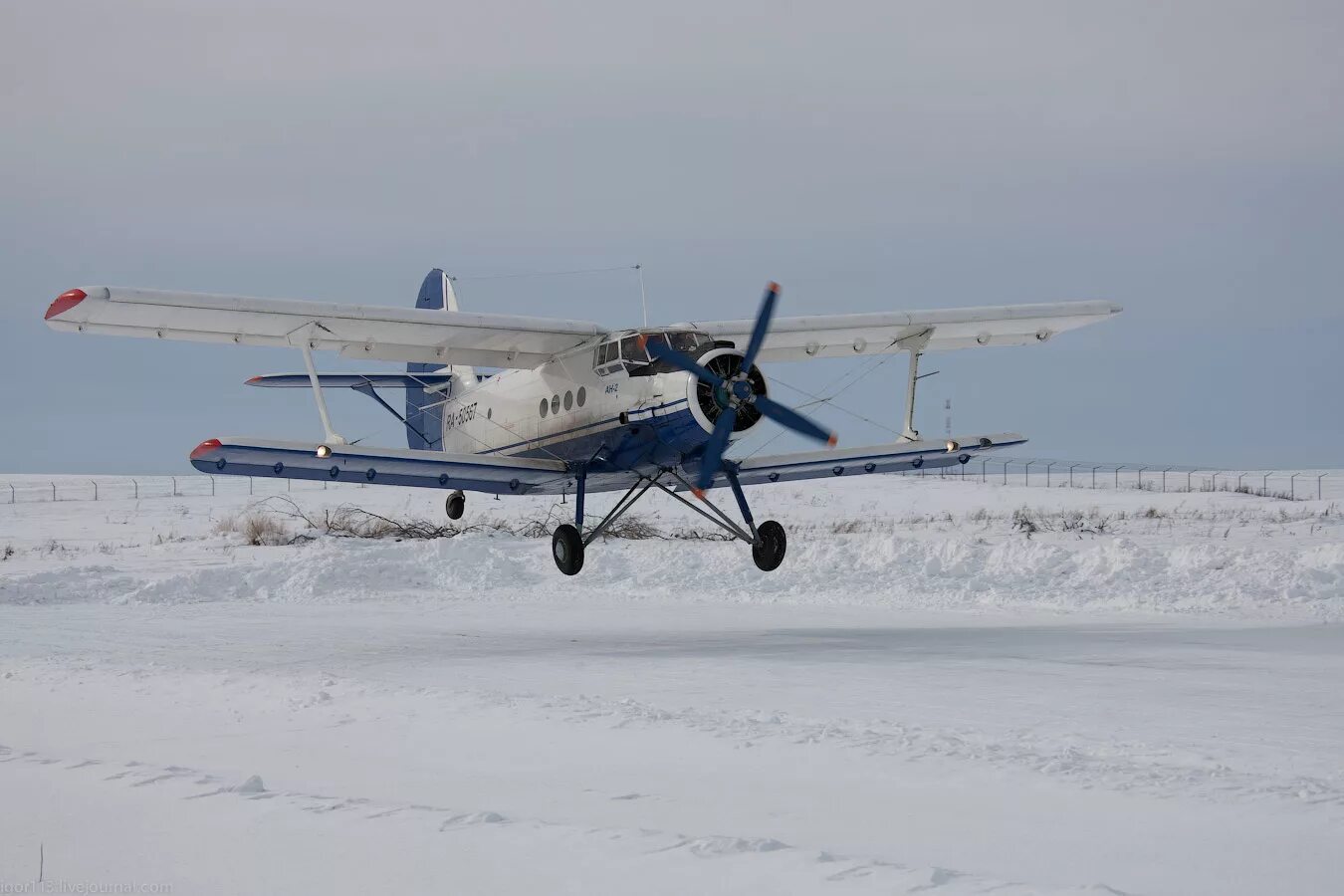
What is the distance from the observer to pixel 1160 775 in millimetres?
8586

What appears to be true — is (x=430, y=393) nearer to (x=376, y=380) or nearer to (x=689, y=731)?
(x=376, y=380)

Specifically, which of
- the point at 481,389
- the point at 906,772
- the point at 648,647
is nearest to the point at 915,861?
the point at 906,772

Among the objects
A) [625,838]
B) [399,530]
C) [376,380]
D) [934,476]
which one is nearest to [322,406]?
[376,380]

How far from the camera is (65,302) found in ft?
55.2

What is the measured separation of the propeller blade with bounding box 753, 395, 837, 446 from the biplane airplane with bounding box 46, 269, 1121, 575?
2 cm

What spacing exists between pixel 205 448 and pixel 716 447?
6934 millimetres

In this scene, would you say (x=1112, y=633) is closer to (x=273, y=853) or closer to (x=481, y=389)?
(x=481, y=389)

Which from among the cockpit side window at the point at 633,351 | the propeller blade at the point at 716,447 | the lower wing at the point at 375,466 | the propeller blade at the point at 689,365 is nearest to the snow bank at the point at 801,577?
the lower wing at the point at 375,466

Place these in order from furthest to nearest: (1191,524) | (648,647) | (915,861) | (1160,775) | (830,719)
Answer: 1. (1191,524)
2. (648,647)
3. (830,719)
4. (1160,775)
5. (915,861)

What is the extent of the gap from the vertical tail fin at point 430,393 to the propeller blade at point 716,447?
27.8ft

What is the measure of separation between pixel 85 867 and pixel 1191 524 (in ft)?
119

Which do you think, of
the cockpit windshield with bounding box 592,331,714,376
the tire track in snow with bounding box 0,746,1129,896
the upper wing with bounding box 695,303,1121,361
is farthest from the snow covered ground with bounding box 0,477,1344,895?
the upper wing with bounding box 695,303,1121,361

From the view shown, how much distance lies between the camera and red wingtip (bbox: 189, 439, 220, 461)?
1725 centimetres

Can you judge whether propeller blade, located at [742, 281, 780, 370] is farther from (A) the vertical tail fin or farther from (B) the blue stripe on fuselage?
(A) the vertical tail fin
